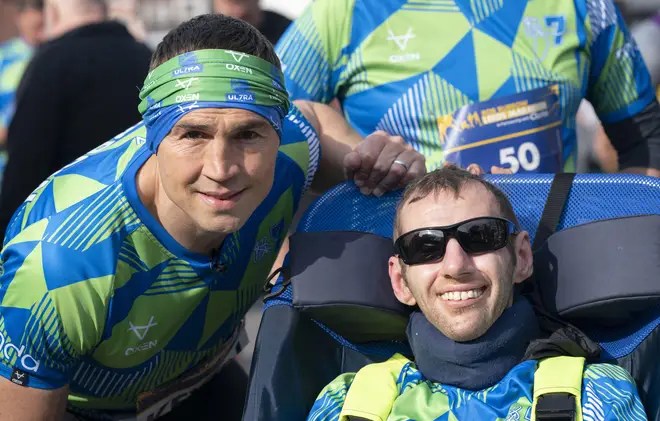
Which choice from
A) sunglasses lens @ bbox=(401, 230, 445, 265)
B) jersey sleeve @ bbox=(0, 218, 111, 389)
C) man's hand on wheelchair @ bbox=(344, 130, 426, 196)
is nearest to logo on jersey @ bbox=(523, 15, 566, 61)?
man's hand on wheelchair @ bbox=(344, 130, 426, 196)

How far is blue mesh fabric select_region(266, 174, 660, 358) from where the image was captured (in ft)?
9.17

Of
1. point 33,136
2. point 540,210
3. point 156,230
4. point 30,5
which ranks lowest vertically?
point 540,210

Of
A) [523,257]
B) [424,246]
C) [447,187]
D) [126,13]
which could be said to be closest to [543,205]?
[523,257]

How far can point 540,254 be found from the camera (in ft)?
9.53

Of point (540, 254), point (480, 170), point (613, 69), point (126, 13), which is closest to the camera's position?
point (540, 254)

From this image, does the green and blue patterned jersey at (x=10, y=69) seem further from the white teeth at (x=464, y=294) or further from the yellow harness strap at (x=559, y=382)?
the yellow harness strap at (x=559, y=382)

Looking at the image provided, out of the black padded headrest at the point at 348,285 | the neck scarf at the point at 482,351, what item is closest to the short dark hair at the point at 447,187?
the black padded headrest at the point at 348,285

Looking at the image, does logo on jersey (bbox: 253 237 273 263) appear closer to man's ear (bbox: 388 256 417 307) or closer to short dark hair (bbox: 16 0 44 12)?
man's ear (bbox: 388 256 417 307)

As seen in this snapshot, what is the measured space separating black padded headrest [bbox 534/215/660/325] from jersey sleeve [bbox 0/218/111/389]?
1240 millimetres

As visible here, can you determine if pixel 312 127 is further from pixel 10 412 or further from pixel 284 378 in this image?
pixel 10 412

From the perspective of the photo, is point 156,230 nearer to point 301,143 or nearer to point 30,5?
point 301,143

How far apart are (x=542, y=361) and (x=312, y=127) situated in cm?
108

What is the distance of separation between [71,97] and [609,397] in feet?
9.59

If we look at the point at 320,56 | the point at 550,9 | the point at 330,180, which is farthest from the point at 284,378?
the point at 550,9
